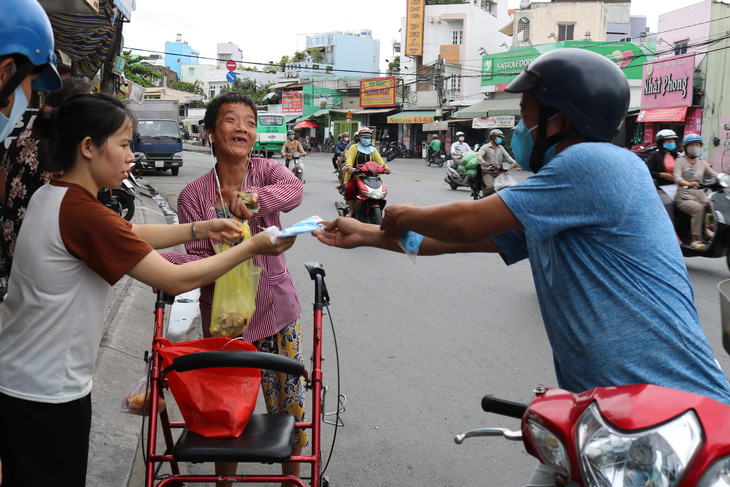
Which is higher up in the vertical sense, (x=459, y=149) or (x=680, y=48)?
(x=680, y=48)

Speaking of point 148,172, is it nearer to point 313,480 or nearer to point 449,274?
point 449,274

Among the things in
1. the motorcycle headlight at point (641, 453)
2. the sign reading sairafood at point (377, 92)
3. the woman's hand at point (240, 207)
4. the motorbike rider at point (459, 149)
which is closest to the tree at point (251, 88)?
the sign reading sairafood at point (377, 92)

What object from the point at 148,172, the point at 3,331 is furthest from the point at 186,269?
the point at 148,172

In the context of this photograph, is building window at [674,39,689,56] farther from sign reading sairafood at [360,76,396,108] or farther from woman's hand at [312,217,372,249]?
woman's hand at [312,217,372,249]

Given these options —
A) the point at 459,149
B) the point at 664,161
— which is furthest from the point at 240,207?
the point at 459,149

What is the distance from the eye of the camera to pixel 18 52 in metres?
1.74

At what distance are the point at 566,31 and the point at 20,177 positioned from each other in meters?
37.6

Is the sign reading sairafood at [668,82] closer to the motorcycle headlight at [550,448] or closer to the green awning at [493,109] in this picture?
the green awning at [493,109]

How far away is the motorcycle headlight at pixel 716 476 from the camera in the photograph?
114 centimetres

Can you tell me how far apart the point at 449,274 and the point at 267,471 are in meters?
4.72

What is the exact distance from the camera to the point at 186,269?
2051mm

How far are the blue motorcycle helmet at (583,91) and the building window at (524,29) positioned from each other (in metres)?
38.0

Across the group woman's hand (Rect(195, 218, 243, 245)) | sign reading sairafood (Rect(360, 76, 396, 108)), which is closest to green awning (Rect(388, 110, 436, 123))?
sign reading sairafood (Rect(360, 76, 396, 108))

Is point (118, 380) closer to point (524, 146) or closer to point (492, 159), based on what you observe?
point (524, 146)
